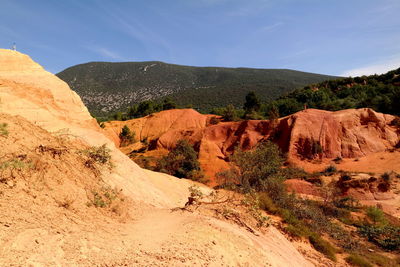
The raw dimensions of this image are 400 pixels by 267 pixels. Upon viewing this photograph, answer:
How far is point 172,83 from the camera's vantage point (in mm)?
103062

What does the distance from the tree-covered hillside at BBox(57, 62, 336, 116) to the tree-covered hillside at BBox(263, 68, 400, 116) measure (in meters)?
24.4

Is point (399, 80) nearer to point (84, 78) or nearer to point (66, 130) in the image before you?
point (66, 130)

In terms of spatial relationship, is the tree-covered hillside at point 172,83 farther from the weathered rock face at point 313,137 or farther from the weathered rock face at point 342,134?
the weathered rock face at point 342,134

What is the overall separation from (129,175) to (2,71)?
18.5 feet

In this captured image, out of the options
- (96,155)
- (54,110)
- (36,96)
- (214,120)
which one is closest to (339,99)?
(214,120)

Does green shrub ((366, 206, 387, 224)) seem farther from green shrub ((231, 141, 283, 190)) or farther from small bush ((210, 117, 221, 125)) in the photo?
small bush ((210, 117, 221, 125))

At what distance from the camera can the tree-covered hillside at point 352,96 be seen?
113ft

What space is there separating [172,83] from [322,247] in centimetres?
10013

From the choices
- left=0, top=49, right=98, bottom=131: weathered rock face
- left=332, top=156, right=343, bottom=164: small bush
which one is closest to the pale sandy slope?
left=0, top=49, right=98, bottom=131: weathered rock face

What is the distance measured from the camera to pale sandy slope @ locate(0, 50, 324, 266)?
2980 millimetres

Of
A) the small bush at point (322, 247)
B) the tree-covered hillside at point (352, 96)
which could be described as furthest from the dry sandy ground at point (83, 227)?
the tree-covered hillside at point (352, 96)

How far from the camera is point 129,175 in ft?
22.7

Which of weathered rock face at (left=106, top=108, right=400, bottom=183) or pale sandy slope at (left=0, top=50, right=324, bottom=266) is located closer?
pale sandy slope at (left=0, top=50, right=324, bottom=266)

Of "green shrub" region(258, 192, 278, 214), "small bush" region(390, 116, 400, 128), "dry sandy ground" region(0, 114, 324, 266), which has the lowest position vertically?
"green shrub" region(258, 192, 278, 214)
